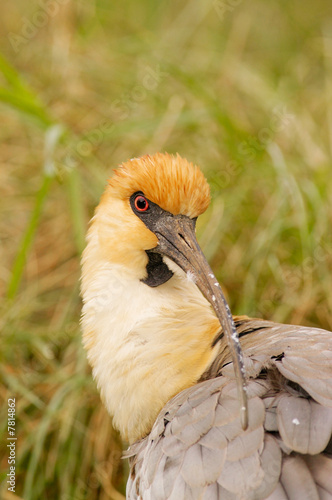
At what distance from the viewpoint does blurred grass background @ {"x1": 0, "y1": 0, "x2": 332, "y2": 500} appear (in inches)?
136

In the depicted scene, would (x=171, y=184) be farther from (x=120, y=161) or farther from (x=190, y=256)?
(x=120, y=161)

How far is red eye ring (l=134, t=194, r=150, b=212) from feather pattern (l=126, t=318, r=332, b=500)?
2.24ft

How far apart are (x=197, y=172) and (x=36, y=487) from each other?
186cm

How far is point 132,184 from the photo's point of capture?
8.54ft

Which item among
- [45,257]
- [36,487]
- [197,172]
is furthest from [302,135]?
[36,487]

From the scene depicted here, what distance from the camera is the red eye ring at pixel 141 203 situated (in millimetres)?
2584

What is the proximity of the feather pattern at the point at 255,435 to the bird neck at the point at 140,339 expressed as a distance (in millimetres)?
128

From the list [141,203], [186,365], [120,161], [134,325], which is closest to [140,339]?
[134,325]

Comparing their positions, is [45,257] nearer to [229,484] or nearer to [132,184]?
[132,184]

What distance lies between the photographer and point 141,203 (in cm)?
261

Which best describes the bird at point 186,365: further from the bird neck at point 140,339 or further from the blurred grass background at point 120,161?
the blurred grass background at point 120,161

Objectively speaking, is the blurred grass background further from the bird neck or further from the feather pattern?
the feather pattern

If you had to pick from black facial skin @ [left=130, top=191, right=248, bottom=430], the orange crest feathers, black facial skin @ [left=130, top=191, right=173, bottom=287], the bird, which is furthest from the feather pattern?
the orange crest feathers

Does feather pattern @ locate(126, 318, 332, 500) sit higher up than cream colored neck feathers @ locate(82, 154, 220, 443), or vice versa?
cream colored neck feathers @ locate(82, 154, 220, 443)
